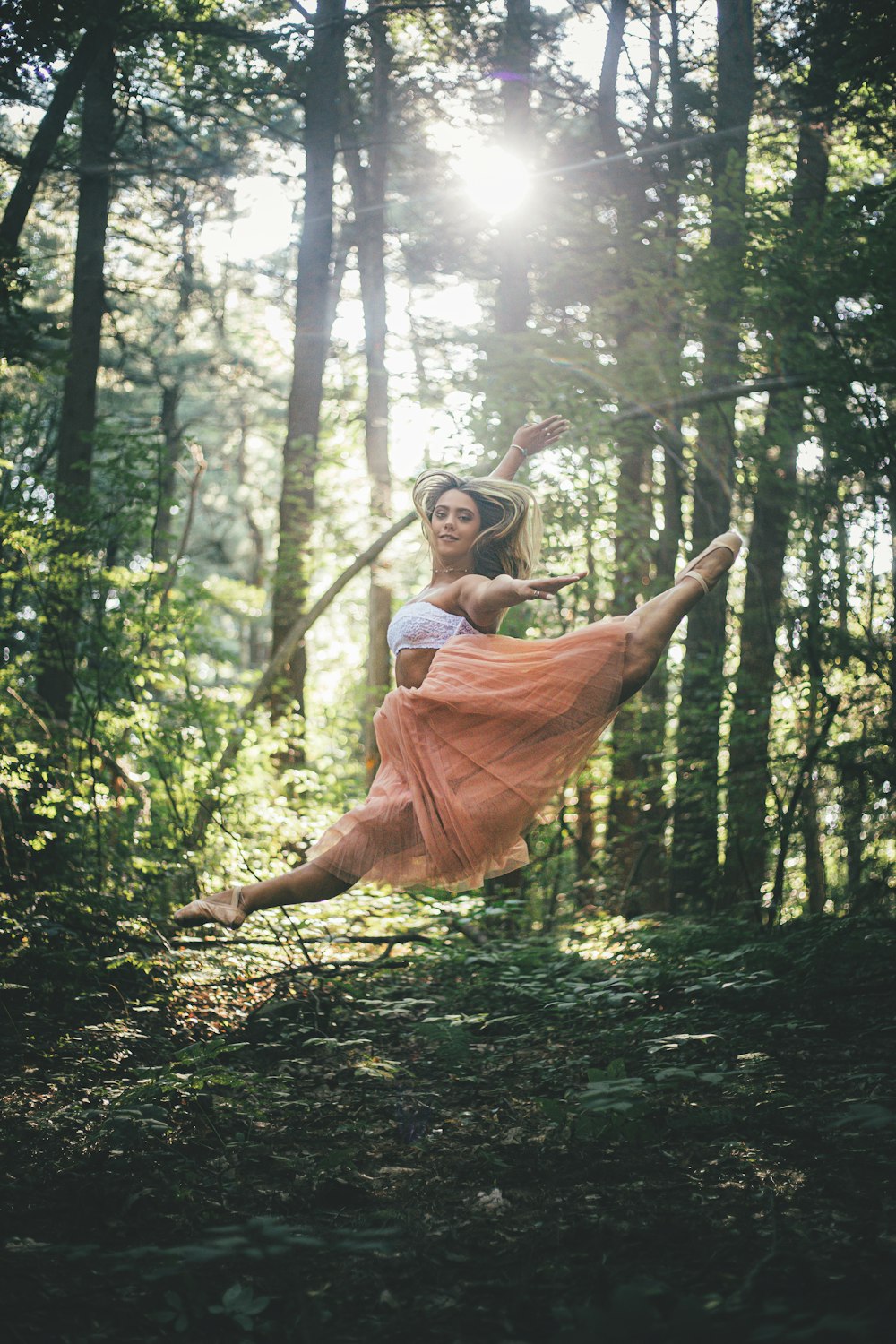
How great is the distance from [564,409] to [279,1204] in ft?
25.3

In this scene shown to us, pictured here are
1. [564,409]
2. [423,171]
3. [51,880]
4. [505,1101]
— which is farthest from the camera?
[423,171]

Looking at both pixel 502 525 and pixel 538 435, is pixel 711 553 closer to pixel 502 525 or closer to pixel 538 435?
pixel 502 525

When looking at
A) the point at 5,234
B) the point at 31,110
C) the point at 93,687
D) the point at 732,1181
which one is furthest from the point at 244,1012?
the point at 31,110

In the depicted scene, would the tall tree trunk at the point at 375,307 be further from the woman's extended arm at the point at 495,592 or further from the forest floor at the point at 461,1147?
the woman's extended arm at the point at 495,592

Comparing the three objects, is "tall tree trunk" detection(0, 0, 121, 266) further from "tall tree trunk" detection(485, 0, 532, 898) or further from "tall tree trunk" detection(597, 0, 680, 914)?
"tall tree trunk" detection(485, 0, 532, 898)

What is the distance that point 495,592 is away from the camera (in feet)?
14.1

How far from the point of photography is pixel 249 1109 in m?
3.82

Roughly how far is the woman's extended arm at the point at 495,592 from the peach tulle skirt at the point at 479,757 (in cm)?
23

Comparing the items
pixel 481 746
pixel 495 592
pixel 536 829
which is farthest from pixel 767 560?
pixel 481 746

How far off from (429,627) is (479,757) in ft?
2.38

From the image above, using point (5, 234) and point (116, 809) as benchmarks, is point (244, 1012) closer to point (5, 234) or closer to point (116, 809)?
point (116, 809)

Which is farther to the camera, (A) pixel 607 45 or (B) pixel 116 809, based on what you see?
(A) pixel 607 45

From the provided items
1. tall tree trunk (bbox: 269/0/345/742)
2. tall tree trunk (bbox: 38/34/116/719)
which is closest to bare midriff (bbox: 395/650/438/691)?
tall tree trunk (bbox: 38/34/116/719)

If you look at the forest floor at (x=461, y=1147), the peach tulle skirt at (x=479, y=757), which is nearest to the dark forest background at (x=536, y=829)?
the forest floor at (x=461, y=1147)
